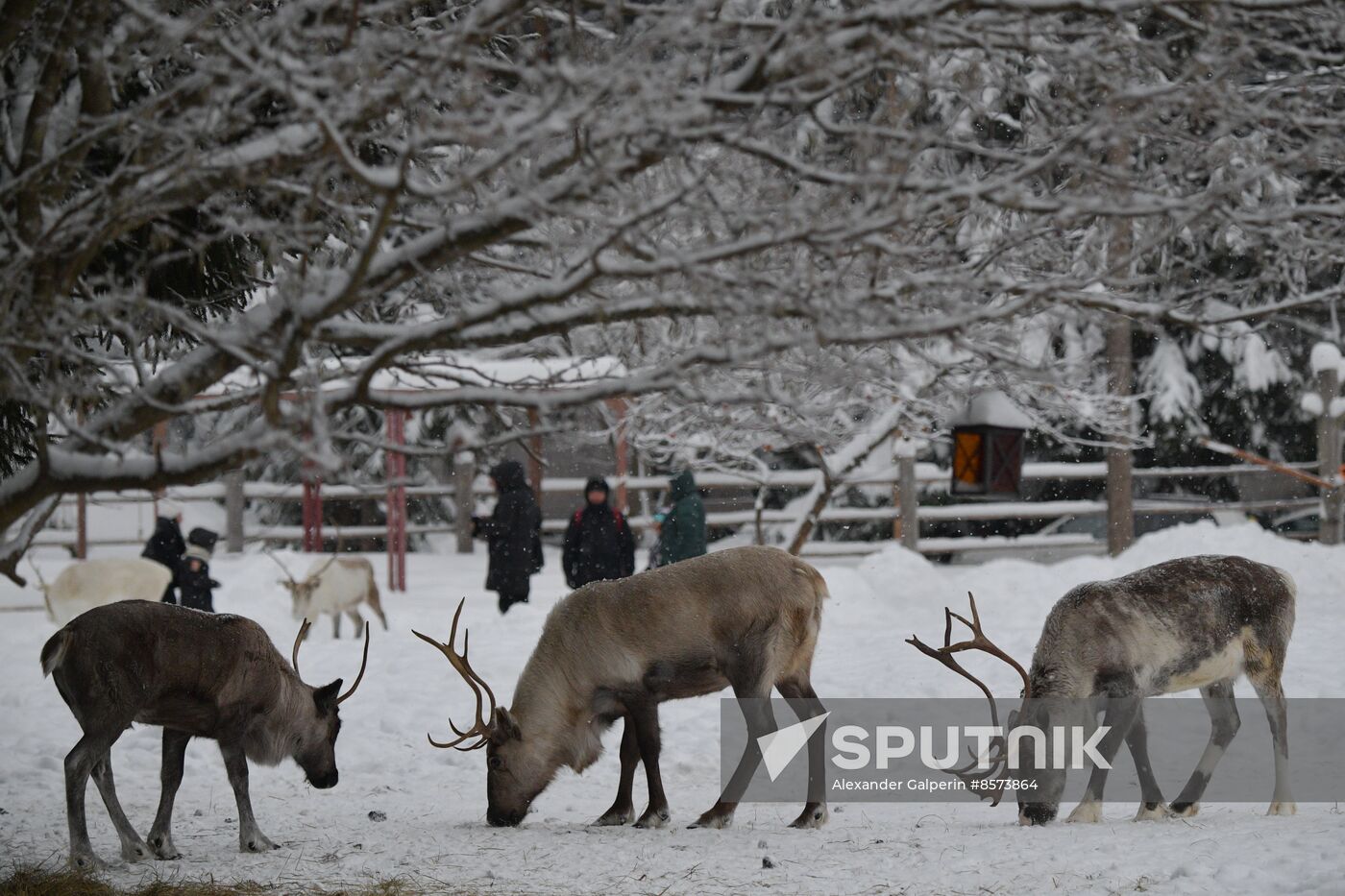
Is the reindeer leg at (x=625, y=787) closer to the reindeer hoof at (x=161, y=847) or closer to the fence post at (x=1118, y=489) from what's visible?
the reindeer hoof at (x=161, y=847)

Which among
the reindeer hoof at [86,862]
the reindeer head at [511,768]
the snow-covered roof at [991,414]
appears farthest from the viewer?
the snow-covered roof at [991,414]

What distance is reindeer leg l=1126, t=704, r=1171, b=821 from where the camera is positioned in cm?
604

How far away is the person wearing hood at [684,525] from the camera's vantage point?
1114 cm

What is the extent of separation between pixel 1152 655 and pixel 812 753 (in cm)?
166

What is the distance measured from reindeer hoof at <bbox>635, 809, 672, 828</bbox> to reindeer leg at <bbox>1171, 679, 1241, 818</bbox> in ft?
7.93

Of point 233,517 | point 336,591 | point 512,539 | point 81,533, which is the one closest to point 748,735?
point 512,539

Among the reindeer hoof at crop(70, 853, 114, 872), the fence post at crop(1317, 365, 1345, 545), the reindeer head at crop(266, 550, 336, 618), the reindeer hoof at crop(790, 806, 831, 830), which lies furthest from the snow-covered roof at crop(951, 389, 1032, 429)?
the fence post at crop(1317, 365, 1345, 545)

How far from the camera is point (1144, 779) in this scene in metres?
6.12

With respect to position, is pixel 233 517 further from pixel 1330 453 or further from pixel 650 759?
pixel 1330 453

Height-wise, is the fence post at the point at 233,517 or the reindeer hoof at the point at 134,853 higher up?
the fence post at the point at 233,517

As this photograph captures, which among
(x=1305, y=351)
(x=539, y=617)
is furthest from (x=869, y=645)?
(x=1305, y=351)

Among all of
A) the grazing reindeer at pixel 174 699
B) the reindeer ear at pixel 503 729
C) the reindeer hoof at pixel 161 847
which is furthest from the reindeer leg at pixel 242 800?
the reindeer ear at pixel 503 729

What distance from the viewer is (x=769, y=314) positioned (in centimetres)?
388

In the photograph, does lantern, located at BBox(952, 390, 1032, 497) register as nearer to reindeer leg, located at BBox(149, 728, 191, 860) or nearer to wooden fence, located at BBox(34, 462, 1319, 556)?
reindeer leg, located at BBox(149, 728, 191, 860)
